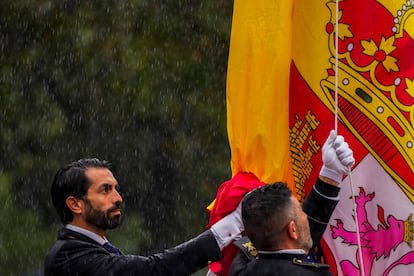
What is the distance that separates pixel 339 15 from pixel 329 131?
51cm

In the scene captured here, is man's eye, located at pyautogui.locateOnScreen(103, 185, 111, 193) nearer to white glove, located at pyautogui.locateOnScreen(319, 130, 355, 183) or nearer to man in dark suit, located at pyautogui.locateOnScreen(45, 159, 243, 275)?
man in dark suit, located at pyautogui.locateOnScreen(45, 159, 243, 275)

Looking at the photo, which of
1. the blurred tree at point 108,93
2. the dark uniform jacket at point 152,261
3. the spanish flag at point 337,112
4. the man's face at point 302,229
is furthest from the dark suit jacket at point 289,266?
the blurred tree at point 108,93

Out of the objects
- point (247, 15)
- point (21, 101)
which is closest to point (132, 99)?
point (21, 101)

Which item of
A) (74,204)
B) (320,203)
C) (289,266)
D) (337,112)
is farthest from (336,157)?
(74,204)

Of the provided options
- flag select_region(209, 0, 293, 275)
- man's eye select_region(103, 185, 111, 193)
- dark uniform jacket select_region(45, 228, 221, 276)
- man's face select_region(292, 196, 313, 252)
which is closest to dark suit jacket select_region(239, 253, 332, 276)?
man's face select_region(292, 196, 313, 252)

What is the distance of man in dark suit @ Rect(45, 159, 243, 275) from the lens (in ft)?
19.8

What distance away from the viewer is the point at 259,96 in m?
6.55

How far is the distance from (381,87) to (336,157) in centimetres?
54

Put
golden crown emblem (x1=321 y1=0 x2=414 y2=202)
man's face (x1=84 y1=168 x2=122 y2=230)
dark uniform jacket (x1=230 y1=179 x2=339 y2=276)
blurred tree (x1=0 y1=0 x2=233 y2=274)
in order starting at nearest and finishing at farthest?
dark uniform jacket (x1=230 y1=179 x2=339 y2=276) → man's face (x1=84 y1=168 x2=122 y2=230) → golden crown emblem (x1=321 y1=0 x2=414 y2=202) → blurred tree (x1=0 y1=0 x2=233 y2=274)

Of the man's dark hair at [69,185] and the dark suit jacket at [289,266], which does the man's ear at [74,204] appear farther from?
the dark suit jacket at [289,266]

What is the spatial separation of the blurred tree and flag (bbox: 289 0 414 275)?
687 cm

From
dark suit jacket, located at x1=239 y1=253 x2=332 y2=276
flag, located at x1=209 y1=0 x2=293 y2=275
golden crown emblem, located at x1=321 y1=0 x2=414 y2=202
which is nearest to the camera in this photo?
dark suit jacket, located at x1=239 y1=253 x2=332 y2=276

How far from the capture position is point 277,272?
548cm

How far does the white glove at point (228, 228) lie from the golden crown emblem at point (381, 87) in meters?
0.64
